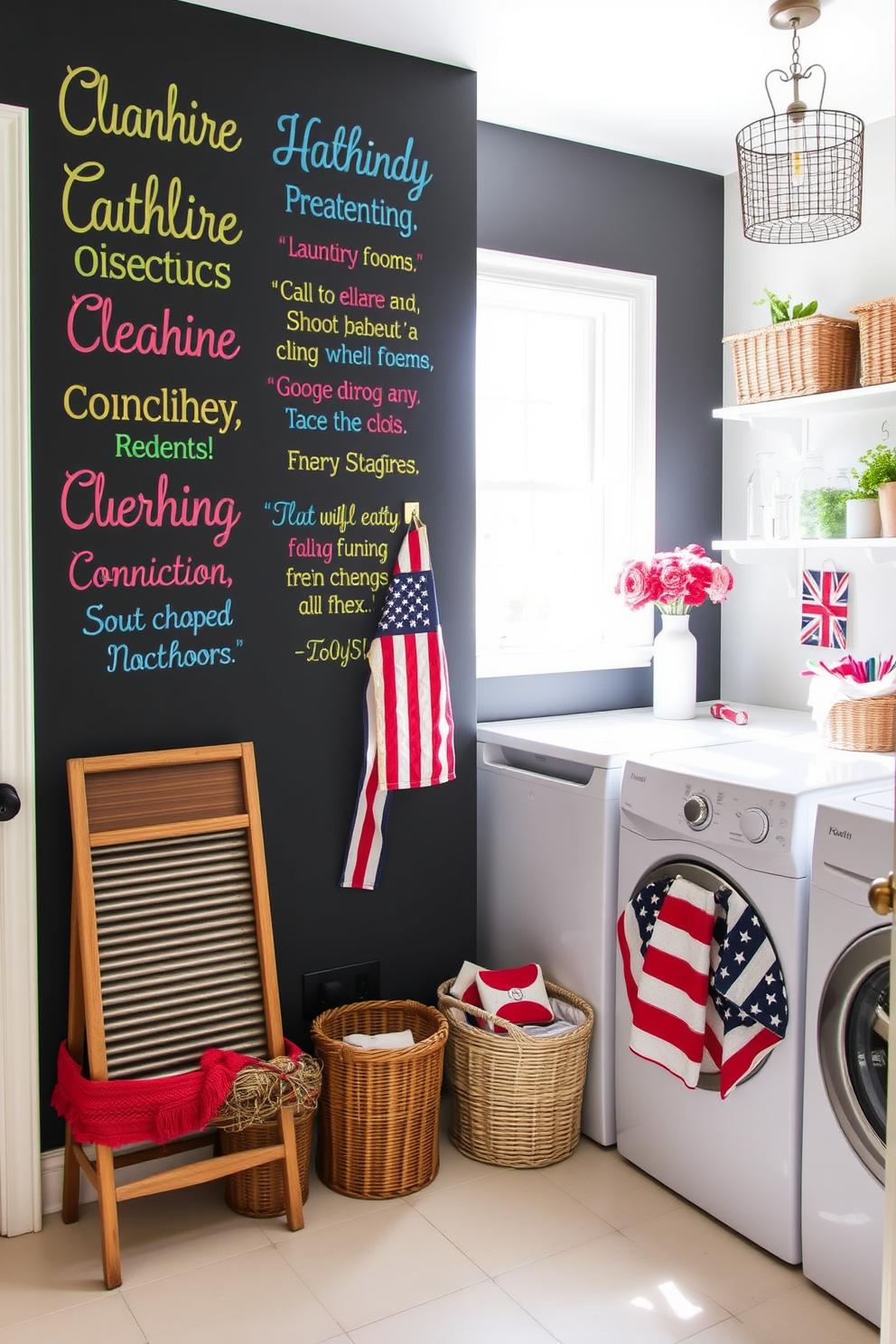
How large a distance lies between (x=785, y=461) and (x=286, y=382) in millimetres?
1619

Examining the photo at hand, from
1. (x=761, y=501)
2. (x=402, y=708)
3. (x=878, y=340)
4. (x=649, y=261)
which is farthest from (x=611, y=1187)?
(x=649, y=261)

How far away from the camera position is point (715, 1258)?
2.34m

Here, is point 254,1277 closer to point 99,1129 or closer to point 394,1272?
point 394,1272

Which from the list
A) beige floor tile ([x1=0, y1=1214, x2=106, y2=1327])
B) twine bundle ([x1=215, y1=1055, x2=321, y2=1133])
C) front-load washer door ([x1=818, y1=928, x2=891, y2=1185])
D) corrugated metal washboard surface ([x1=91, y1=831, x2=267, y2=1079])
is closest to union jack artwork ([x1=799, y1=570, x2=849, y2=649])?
front-load washer door ([x1=818, y1=928, x2=891, y2=1185])

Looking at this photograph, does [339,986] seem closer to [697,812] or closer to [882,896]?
[697,812]

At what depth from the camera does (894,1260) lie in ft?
4.45

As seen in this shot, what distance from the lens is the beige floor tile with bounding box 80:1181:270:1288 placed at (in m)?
2.33

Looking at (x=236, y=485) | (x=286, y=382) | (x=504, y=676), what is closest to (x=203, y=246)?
(x=286, y=382)

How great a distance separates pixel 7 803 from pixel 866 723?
2022 millimetres

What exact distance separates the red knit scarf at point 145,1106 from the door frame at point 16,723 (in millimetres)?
205

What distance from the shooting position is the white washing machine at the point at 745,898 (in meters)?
2.25

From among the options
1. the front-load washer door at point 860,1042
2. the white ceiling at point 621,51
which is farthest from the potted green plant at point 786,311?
the front-load washer door at point 860,1042

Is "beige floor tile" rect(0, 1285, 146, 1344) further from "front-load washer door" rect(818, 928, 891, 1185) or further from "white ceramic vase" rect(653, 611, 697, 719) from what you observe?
"white ceramic vase" rect(653, 611, 697, 719)

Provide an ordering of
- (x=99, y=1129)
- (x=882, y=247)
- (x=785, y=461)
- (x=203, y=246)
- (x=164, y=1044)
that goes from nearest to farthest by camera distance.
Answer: (x=99, y=1129)
(x=164, y=1044)
(x=203, y=246)
(x=882, y=247)
(x=785, y=461)
